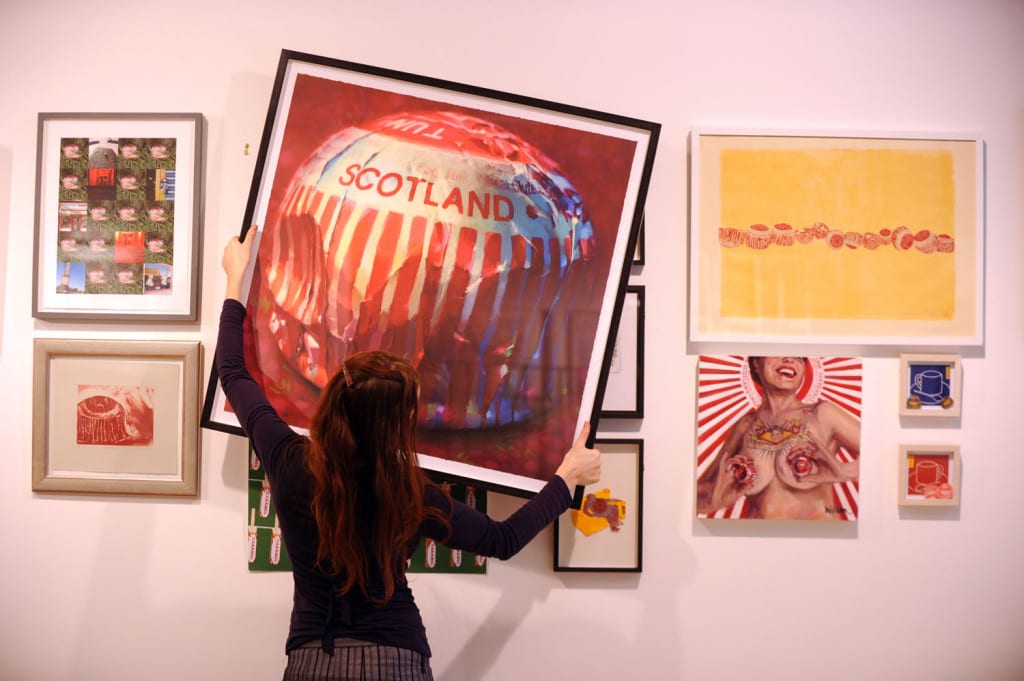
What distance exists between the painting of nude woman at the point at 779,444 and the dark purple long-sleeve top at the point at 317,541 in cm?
49

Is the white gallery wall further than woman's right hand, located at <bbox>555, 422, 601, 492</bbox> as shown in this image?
Yes

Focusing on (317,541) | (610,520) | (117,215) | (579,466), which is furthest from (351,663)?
(117,215)

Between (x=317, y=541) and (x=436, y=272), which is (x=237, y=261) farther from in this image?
(x=317, y=541)

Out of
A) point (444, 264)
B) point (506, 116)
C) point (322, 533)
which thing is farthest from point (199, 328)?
point (506, 116)

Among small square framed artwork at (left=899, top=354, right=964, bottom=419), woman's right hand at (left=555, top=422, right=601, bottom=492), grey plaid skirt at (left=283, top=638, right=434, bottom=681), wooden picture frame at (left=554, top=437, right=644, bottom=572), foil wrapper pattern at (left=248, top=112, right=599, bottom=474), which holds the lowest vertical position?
grey plaid skirt at (left=283, top=638, right=434, bottom=681)

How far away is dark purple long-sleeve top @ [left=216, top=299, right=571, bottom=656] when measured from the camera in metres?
1.09

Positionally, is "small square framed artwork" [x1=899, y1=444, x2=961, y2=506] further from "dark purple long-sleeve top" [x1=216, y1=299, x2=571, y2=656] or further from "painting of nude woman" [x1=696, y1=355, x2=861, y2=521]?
"dark purple long-sleeve top" [x1=216, y1=299, x2=571, y2=656]

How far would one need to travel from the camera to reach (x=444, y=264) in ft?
4.62

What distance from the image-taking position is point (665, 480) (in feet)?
4.99

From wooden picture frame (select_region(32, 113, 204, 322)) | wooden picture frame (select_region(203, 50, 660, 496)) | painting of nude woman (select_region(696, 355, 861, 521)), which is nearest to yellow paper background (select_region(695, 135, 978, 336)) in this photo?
painting of nude woman (select_region(696, 355, 861, 521))

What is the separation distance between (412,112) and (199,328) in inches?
28.0

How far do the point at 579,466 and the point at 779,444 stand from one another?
51 cm

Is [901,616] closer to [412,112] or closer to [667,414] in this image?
[667,414]

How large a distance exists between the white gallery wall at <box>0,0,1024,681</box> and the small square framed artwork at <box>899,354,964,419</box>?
3cm
